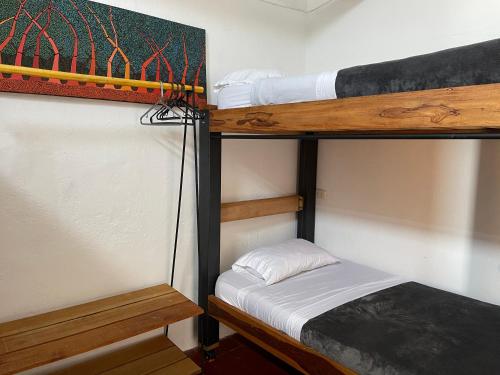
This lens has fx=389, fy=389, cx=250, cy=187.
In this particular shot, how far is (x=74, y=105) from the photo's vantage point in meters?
1.91

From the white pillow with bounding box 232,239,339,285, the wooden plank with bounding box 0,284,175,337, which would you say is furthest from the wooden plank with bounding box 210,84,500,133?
the wooden plank with bounding box 0,284,175,337

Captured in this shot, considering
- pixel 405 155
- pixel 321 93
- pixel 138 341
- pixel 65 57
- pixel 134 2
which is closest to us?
pixel 321 93

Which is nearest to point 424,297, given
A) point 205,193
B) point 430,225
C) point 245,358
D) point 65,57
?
point 430,225

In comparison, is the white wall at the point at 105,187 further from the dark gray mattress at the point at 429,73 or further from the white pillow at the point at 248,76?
the dark gray mattress at the point at 429,73

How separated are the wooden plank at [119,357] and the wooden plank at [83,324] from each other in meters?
0.31

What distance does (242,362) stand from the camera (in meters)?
2.38

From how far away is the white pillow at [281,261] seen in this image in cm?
225

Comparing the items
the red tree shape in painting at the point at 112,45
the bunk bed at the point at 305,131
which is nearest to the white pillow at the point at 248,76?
the bunk bed at the point at 305,131

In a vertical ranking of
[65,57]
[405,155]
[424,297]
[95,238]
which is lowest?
[424,297]

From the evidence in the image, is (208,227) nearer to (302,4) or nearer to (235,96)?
(235,96)

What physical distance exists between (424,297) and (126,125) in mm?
1818

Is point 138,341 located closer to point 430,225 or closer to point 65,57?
point 65,57

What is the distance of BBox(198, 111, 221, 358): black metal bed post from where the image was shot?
7.52 feet

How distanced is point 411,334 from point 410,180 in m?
1.04
